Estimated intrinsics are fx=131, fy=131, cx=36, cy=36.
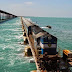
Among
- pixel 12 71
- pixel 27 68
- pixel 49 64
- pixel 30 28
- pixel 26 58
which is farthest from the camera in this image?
pixel 30 28

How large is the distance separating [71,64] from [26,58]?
475 inches

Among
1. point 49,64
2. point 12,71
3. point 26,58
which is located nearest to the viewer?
point 49,64

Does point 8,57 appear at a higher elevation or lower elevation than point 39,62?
lower

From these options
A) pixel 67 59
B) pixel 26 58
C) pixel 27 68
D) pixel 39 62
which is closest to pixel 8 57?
pixel 26 58

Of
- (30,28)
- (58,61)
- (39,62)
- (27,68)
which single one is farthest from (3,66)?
(30,28)

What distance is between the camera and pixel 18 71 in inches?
841

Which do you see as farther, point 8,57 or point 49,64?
point 8,57

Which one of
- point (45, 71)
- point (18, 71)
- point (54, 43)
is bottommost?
point (18, 71)

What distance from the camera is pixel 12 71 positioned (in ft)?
69.5

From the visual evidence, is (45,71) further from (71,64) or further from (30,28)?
(30,28)

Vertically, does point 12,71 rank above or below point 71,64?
below

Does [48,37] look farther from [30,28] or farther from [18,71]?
[30,28]

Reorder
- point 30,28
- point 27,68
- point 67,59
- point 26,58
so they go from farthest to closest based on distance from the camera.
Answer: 1. point 30,28
2. point 26,58
3. point 27,68
4. point 67,59

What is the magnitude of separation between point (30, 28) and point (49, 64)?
1798cm
